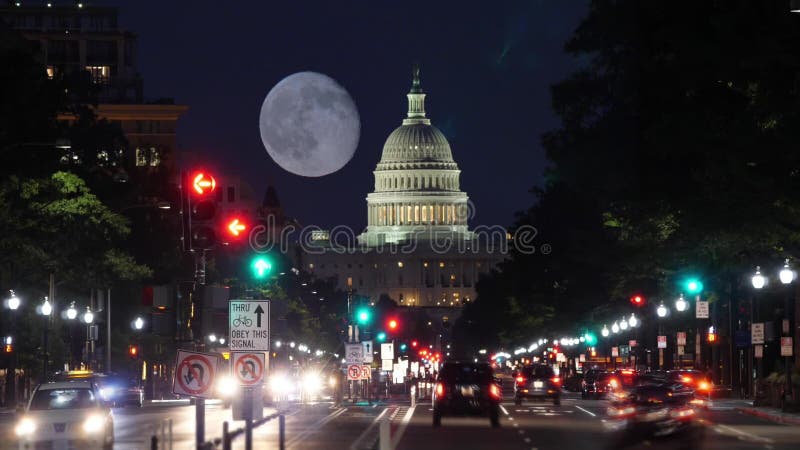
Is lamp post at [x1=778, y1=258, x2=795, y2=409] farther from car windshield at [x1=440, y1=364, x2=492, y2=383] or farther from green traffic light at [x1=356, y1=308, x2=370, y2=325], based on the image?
green traffic light at [x1=356, y1=308, x2=370, y2=325]

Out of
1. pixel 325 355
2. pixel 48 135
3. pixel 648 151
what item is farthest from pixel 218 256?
pixel 648 151

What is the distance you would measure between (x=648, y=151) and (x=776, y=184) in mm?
8174

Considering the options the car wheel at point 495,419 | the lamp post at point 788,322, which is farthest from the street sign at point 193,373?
the lamp post at point 788,322

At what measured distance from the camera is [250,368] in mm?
30812

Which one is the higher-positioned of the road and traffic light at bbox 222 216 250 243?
traffic light at bbox 222 216 250 243

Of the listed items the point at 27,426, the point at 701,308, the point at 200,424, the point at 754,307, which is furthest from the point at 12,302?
the point at 200,424

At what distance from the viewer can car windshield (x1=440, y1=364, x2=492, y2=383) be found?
5297cm

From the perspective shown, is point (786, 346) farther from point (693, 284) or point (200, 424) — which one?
point (200, 424)

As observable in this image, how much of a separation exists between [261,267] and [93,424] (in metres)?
5.44

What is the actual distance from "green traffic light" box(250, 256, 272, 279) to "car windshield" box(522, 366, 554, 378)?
40343mm

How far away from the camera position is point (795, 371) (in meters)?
68.1

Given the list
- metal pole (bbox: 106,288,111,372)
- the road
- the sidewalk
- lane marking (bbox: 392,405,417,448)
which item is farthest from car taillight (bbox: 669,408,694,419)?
metal pole (bbox: 106,288,111,372)

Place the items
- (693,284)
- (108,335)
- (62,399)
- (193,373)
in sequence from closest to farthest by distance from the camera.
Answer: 1. (193,373)
2. (62,399)
3. (693,284)
4. (108,335)

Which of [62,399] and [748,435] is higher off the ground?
[62,399]
